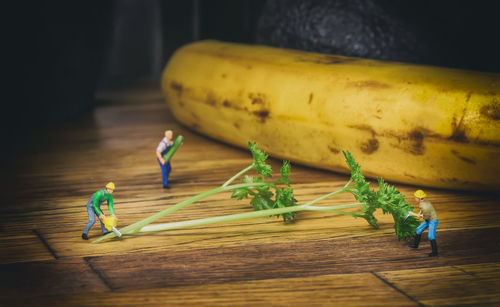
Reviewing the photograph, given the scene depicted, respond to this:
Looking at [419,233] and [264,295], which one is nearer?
[264,295]

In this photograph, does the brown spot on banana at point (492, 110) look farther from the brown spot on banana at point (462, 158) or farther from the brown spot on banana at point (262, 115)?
the brown spot on banana at point (262, 115)

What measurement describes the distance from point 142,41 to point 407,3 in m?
2.65

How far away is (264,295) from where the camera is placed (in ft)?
3.42

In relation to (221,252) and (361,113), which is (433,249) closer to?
(221,252)

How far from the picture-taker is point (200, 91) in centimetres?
221

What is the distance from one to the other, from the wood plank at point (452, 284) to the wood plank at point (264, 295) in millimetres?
34

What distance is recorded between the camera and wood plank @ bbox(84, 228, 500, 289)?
3.67 feet

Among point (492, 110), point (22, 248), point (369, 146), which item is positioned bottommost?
point (22, 248)

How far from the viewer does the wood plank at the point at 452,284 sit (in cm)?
102

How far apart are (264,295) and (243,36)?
2173 mm

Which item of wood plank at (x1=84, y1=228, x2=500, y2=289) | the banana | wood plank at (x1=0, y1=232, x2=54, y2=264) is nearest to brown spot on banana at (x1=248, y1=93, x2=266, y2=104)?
the banana

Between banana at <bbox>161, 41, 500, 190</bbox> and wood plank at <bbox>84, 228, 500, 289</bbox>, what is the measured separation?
349mm

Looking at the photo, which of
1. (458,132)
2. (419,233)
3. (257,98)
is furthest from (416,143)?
(257,98)

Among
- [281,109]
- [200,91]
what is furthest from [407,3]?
[200,91]
